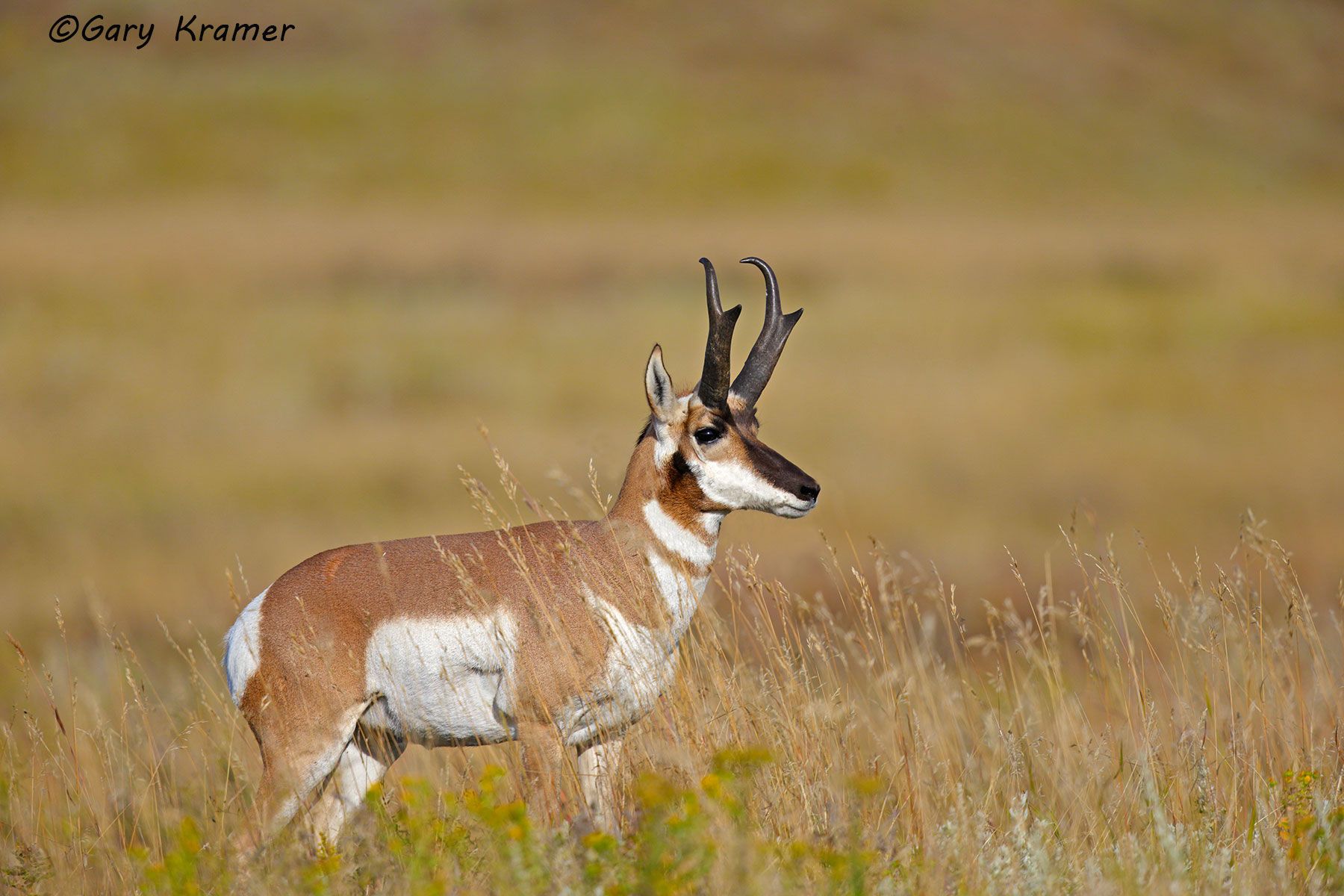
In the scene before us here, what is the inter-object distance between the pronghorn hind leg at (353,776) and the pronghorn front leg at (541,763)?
75 centimetres

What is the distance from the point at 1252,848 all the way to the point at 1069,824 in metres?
1.18

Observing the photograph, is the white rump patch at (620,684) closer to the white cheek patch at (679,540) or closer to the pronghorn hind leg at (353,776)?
the white cheek patch at (679,540)

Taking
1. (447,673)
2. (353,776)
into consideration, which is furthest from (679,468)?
(353,776)

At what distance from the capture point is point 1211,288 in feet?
142

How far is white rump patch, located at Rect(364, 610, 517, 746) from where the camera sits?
5559mm

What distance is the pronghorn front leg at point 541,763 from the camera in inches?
212

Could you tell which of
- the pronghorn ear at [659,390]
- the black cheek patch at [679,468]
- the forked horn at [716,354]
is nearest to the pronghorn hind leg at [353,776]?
the black cheek patch at [679,468]

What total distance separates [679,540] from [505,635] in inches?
37.3

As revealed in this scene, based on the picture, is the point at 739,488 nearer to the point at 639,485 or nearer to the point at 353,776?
the point at 639,485

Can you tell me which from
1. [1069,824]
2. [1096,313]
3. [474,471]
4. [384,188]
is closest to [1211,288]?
[1096,313]

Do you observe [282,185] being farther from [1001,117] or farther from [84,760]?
[84,760]

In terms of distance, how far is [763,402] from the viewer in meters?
29.0

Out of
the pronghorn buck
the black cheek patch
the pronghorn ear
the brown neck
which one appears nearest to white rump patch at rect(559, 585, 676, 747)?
the pronghorn buck

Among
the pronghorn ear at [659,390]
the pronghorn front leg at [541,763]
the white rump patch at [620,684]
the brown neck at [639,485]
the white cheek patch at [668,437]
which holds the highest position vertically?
the pronghorn ear at [659,390]
